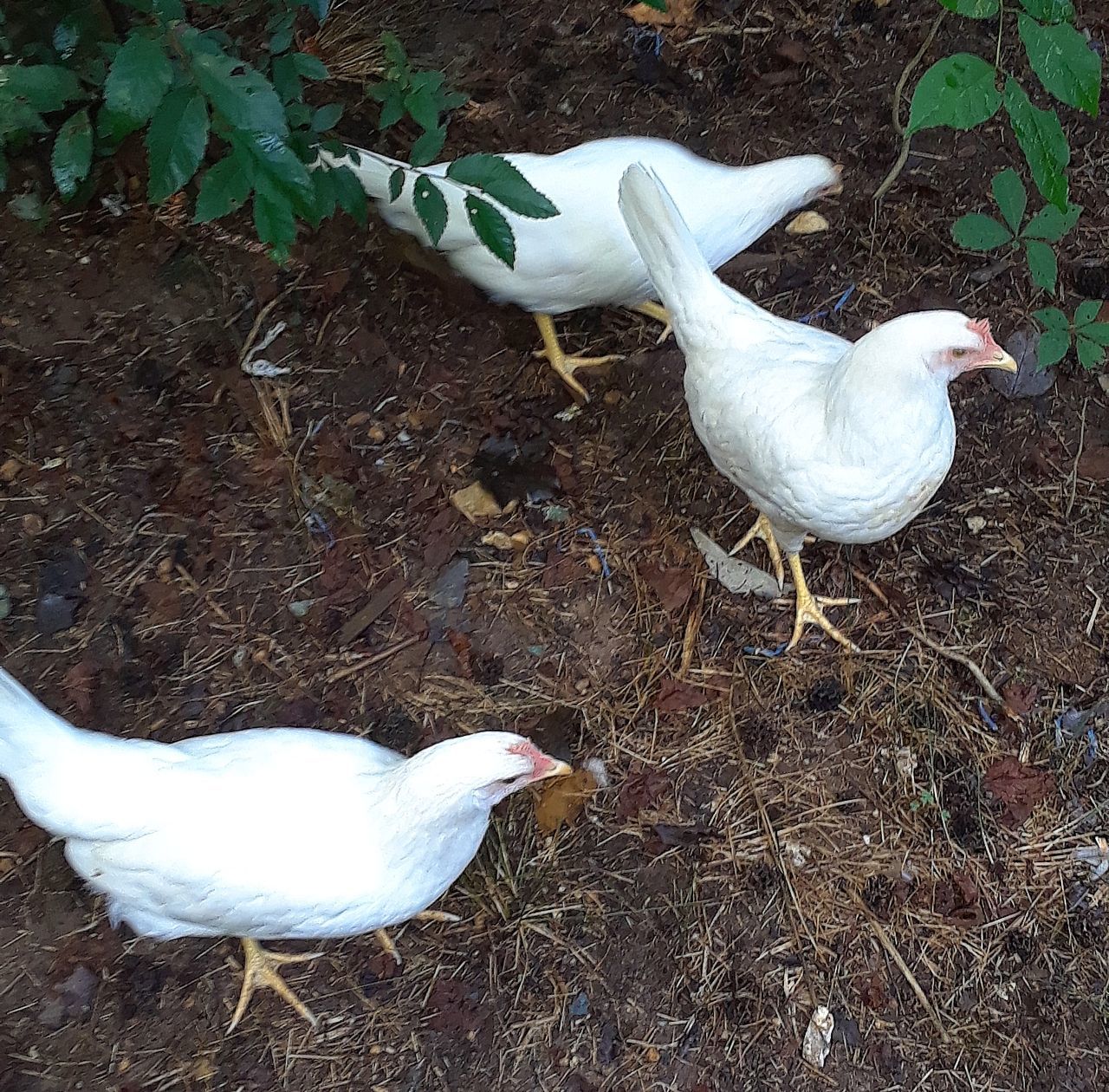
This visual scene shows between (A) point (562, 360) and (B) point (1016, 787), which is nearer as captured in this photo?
(B) point (1016, 787)

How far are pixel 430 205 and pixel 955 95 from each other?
0.91 metres

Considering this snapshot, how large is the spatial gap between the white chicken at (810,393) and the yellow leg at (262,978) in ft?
5.27

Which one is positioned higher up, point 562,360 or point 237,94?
point 237,94

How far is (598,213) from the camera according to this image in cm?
210

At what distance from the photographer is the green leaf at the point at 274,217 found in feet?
4.45

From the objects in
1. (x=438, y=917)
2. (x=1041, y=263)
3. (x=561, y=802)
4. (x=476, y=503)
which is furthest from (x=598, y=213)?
(x=438, y=917)

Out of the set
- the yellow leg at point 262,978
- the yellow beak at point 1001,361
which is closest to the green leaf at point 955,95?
the yellow beak at point 1001,361

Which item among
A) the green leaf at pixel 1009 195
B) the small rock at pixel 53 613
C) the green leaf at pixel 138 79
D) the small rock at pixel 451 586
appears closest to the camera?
the green leaf at pixel 138 79

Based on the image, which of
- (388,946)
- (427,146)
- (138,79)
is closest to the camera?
(138,79)

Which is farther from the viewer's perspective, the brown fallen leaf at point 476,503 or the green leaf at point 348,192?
the brown fallen leaf at point 476,503

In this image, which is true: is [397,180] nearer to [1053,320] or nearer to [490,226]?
[490,226]

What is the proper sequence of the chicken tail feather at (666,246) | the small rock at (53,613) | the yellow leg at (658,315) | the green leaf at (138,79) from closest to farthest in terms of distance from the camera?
the green leaf at (138,79)
the chicken tail feather at (666,246)
the small rock at (53,613)
the yellow leg at (658,315)

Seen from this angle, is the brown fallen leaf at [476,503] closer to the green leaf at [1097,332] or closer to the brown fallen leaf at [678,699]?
the brown fallen leaf at [678,699]

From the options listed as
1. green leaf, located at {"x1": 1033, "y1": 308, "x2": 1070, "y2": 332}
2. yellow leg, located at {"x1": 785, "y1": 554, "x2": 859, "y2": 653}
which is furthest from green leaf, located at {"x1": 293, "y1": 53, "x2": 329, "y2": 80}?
green leaf, located at {"x1": 1033, "y1": 308, "x2": 1070, "y2": 332}
